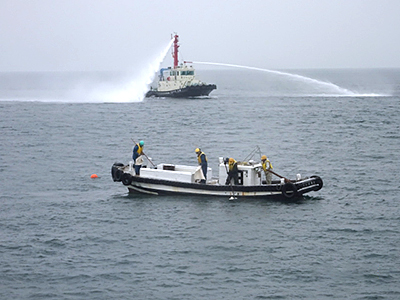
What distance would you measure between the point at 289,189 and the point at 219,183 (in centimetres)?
353

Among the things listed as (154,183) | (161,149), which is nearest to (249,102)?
(161,149)

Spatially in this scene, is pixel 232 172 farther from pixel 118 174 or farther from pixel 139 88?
pixel 139 88

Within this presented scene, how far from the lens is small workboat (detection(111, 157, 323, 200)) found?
1182 inches

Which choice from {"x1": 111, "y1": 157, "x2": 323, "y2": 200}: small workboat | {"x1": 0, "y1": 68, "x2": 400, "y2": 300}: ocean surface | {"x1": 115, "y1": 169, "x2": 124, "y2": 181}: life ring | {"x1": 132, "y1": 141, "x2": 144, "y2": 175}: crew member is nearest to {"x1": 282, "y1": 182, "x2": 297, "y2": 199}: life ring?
{"x1": 111, "y1": 157, "x2": 323, "y2": 200}: small workboat

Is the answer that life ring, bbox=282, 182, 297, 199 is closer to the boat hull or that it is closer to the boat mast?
the boat hull

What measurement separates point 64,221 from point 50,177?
10.4m

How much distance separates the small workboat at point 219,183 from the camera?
98.5 ft

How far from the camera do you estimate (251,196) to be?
3019 centimetres

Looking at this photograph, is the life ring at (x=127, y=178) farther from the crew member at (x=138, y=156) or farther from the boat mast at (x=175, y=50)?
the boat mast at (x=175, y=50)

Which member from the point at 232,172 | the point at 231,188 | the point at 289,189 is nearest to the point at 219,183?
the point at 231,188

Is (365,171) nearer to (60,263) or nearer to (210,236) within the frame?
Result: (210,236)

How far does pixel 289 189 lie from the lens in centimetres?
2989

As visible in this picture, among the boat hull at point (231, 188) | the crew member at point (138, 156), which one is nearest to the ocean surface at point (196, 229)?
the boat hull at point (231, 188)

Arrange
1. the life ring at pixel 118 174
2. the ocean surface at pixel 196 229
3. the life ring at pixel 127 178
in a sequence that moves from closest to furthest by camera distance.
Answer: the ocean surface at pixel 196 229 → the life ring at pixel 127 178 → the life ring at pixel 118 174
